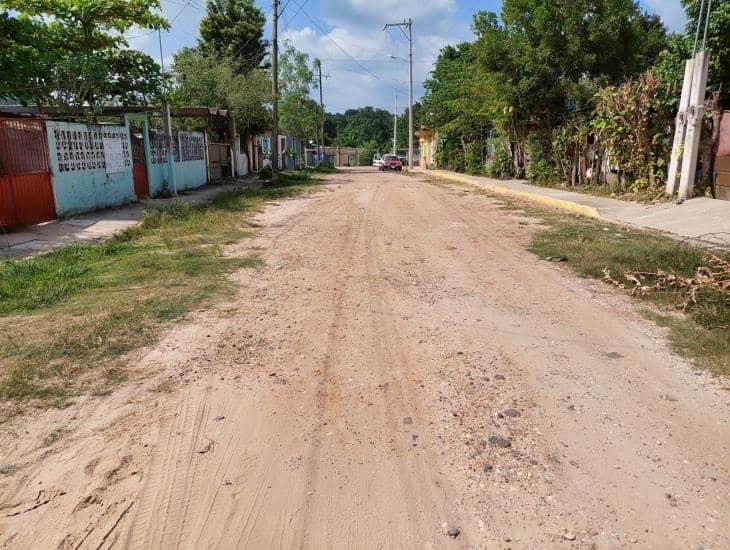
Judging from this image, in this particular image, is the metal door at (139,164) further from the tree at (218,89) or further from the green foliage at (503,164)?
the green foliage at (503,164)

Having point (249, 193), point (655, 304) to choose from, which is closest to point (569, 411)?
point (655, 304)

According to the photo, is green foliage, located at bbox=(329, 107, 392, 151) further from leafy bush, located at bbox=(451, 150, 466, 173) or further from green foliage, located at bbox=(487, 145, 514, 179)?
green foliage, located at bbox=(487, 145, 514, 179)

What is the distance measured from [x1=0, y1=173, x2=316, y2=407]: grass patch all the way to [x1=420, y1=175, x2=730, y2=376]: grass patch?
4503 millimetres

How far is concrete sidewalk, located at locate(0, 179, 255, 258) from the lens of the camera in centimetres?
891

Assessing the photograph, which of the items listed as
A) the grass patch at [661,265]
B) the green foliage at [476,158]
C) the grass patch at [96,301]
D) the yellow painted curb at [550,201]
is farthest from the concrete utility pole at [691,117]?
the green foliage at [476,158]

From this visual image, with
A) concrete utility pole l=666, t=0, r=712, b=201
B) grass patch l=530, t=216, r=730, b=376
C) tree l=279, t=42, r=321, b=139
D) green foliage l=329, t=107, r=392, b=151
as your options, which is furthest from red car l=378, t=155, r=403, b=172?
green foliage l=329, t=107, r=392, b=151

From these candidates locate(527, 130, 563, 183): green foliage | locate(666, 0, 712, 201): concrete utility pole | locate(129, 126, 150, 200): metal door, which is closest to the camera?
locate(666, 0, 712, 201): concrete utility pole

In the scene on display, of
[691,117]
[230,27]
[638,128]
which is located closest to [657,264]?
[691,117]

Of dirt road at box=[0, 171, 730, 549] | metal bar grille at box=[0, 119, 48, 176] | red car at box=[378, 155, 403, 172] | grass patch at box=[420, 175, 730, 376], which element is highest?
metal bar grille at box=[0, 119, 48, 176]

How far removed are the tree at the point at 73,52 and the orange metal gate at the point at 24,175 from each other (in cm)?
107

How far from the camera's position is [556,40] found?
1792 cm

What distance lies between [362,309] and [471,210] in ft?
28.8

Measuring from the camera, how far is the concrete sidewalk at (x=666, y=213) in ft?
31.0

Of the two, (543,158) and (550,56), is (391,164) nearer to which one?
(543,158)
